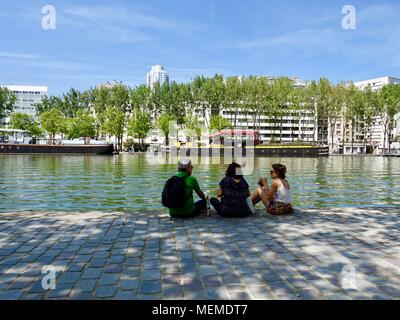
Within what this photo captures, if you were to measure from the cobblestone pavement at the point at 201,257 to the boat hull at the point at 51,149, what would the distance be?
57.1 metres

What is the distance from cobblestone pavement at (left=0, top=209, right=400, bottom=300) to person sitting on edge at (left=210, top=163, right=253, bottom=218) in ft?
1.19

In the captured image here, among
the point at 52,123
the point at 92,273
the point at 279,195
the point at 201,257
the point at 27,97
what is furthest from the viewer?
the point at 27,97

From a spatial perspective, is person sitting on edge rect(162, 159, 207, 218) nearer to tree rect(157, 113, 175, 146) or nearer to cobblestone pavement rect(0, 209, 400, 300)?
cobblestone pavement rect(0, 209, 400, 300)

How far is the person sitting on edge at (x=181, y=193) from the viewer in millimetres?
Result: 8139

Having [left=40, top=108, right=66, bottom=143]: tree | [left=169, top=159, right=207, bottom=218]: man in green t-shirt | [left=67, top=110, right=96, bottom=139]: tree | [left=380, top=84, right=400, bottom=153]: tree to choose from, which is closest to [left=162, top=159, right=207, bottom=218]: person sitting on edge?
[left=169, top=159, right=207, bottom=218]: man in green t-shirt

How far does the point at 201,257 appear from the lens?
558 centimetres

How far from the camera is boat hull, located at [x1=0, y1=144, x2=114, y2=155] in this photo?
200 ft

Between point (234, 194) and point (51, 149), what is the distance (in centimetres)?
6050

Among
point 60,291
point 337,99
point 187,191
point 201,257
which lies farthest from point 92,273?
point 337,99

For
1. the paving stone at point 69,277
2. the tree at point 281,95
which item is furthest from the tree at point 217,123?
the paving stone at point 69,277

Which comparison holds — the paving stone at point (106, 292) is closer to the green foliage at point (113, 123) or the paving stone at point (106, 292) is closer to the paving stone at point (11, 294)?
the paving stone at point (11, 294)

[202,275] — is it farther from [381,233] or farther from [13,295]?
[381,233]

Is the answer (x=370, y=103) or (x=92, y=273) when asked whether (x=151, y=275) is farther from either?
(x=370, y=103)

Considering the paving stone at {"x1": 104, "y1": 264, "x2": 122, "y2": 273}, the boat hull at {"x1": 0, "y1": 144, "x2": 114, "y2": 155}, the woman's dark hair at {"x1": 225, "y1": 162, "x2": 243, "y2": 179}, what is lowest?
the paving stone at {"x1": 104, "y1": 264, "x2": 122, "y2": 273}
